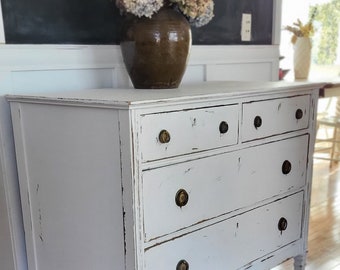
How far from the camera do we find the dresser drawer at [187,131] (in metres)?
1.10

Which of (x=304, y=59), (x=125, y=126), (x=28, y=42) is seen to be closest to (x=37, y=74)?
(x=28, y=42)

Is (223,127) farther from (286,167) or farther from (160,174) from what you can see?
(286,167)

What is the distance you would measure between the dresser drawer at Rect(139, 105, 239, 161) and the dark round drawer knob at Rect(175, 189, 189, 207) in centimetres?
12

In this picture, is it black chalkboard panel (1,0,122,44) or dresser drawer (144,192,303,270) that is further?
black chalkboard panel (1,0,122,44)

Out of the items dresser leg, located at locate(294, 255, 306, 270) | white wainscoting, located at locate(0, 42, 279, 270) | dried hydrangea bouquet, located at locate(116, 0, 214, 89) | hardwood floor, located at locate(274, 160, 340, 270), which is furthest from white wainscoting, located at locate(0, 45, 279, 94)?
hardwood floor, located at locate(274, 160, 340, 270)

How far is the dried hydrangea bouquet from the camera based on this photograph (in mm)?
1340

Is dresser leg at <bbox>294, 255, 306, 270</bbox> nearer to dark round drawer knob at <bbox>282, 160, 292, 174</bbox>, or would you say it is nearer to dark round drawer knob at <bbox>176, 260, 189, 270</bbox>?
dark round drawer knob at <bbox>282, 160, 292, 174</bbox>

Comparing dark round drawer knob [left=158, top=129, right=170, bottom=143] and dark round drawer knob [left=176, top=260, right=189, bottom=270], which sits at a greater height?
dark round drawer knob [left=158, top=129, right=170, bottom=143]

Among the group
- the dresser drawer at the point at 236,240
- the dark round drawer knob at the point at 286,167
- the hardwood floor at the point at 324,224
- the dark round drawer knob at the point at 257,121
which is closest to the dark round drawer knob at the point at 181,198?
the dresser drawer at the point at 236,240

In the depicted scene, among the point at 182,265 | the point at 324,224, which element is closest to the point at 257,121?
the point at 182,265

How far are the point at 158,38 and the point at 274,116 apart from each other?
51 cm

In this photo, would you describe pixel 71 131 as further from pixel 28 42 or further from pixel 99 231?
pixel 28 42

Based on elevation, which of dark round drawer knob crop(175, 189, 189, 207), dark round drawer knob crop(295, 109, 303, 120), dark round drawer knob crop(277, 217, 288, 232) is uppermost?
dark round drawer knob crop(295, 109, 303, 120)

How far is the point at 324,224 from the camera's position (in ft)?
8.43
